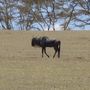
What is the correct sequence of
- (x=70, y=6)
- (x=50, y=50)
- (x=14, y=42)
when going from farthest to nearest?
(x=70, y=6) → (x=14, y=42) → (x=50, y=50)

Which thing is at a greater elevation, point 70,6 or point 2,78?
point 2,78

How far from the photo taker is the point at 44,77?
16.2 m

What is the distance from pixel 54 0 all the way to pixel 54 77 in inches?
1873

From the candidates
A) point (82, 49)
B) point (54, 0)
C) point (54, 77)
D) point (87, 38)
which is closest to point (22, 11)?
point (54, 0)

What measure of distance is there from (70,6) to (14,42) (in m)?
27.8

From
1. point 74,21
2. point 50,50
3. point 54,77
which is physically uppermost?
point 54,77

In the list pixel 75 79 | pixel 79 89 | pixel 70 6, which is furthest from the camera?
pixel 70 6

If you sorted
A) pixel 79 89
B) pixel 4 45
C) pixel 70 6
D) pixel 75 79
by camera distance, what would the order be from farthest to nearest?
pixel 70 6, pixel 4 45, pixel 75 79, pixel 79 89

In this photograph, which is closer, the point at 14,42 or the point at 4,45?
the point at 4,45

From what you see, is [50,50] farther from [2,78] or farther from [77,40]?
[2,78]

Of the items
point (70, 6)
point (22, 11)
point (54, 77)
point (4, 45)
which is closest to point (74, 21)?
point (70, 6)

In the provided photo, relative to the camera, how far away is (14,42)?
36.2m

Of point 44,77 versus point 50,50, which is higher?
point 44,77

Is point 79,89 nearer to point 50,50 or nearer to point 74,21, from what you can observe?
point 50,50
